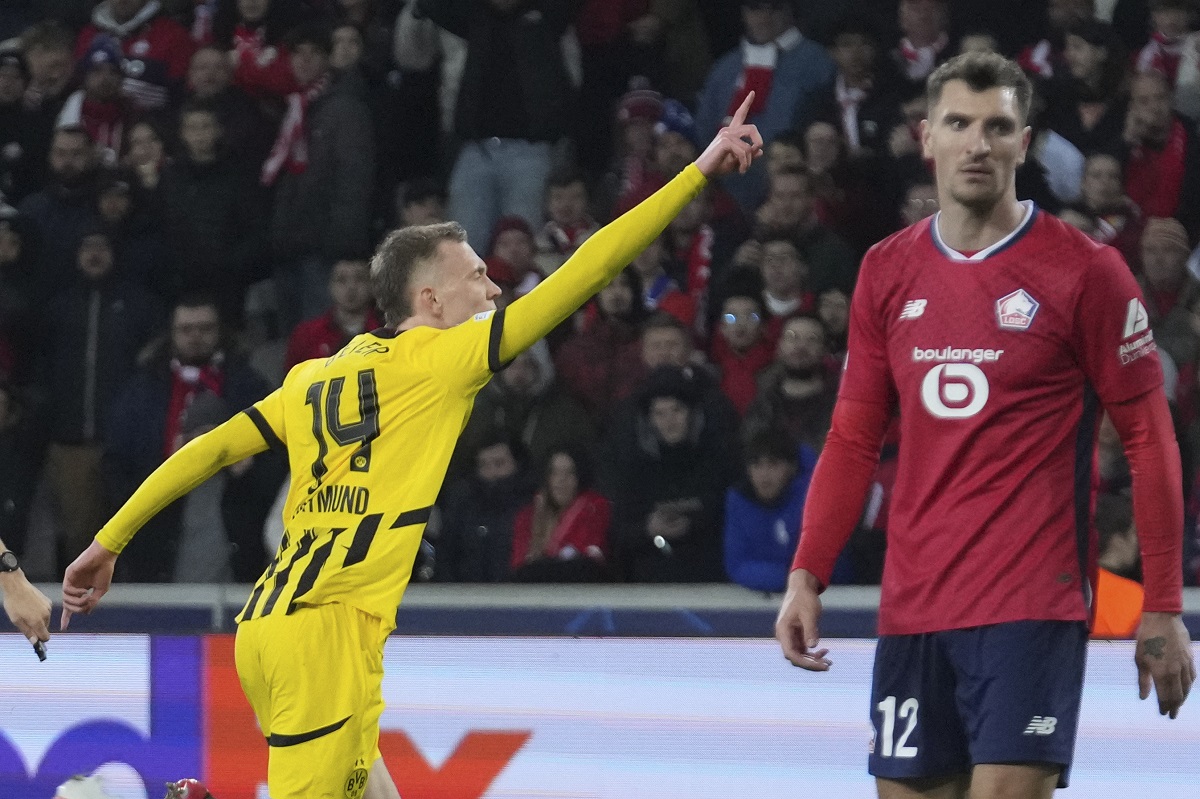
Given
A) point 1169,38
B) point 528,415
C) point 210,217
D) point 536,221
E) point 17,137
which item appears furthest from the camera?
point 17,137

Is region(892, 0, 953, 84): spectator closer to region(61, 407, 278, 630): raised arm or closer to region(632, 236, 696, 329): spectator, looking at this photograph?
region(632, 236, 696, 329): spectator

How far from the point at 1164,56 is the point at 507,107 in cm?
282

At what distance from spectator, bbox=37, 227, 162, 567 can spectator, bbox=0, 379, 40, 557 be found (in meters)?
0.09

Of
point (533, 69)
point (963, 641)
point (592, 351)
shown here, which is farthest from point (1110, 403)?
point (533, 69)

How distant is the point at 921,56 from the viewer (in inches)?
306

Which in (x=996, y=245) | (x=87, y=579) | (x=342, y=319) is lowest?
(x=87, y=579)

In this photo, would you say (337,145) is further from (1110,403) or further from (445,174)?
(1110,403)

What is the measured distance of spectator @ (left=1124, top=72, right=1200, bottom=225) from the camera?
23.1 ft

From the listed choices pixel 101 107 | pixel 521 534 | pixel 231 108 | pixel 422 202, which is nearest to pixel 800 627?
pixel 521 534

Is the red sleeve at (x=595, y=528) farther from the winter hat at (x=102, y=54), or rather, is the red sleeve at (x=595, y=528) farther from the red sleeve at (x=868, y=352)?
the winter hat at (x=102, y=54)

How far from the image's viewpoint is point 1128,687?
4.61 meters

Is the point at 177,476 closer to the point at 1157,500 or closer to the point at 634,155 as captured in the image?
the point at 1157,500

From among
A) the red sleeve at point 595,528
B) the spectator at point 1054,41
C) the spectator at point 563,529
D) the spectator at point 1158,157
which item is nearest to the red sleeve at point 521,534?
the spectator at point 563,529

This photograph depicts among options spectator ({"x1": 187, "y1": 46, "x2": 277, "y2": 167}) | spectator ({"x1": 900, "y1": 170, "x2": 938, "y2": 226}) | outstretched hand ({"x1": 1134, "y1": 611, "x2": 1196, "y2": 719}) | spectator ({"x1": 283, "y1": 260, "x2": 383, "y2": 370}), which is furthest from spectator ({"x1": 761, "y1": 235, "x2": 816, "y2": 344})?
outstretched hand ({"x1": 1134, "y1": 611, "x2": 1196, "y2": 719})
